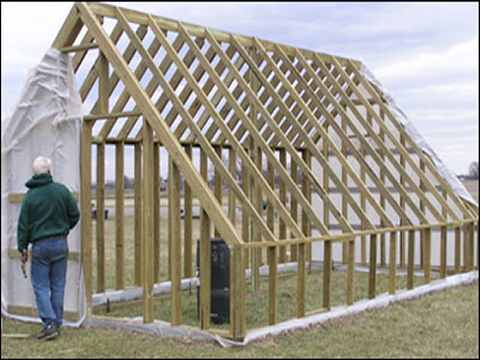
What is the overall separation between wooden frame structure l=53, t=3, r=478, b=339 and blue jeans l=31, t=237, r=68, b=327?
0.38m

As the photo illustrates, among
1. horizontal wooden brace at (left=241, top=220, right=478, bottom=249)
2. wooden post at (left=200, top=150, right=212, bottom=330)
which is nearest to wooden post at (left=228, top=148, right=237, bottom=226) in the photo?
horizontal wooden brace at (left=241, top=220, right=478, bottom=249)

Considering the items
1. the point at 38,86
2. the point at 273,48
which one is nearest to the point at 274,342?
the point at 38,86

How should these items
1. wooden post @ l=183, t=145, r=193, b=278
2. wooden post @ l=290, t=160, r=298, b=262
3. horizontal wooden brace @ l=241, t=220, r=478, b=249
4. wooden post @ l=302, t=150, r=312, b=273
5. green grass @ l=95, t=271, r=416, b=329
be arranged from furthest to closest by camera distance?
wooden post @ l=302, t=150, r=312, b=273 < wooden post @ l=290, t=160, r=298, b=262 < wooden post @ l=183, t=145, r=193, b=278 < green grass @ l=95, t=271, r=416, b=329 < horizontal wooden brace @ l=241, t=220, r=478, b=249

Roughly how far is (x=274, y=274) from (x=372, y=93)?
531 centimetres

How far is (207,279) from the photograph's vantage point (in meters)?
7.27

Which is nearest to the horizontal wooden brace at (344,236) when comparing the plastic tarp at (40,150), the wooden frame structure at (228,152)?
the wooden frame structure at (228,152)

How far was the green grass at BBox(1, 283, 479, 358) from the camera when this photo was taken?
6.81 metres

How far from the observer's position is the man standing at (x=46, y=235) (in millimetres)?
7422

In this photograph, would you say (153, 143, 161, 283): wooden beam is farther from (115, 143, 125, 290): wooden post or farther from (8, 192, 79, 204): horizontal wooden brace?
(8, 192, 79, 204): horizontal wooden brace

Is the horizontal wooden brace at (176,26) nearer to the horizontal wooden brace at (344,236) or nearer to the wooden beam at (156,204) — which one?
the wooden beam at (156,204)

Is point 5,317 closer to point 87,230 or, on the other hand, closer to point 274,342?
point 87,230

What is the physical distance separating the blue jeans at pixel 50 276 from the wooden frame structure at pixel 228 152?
383 mm

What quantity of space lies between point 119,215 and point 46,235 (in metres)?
2.55

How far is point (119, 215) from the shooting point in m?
9.97
